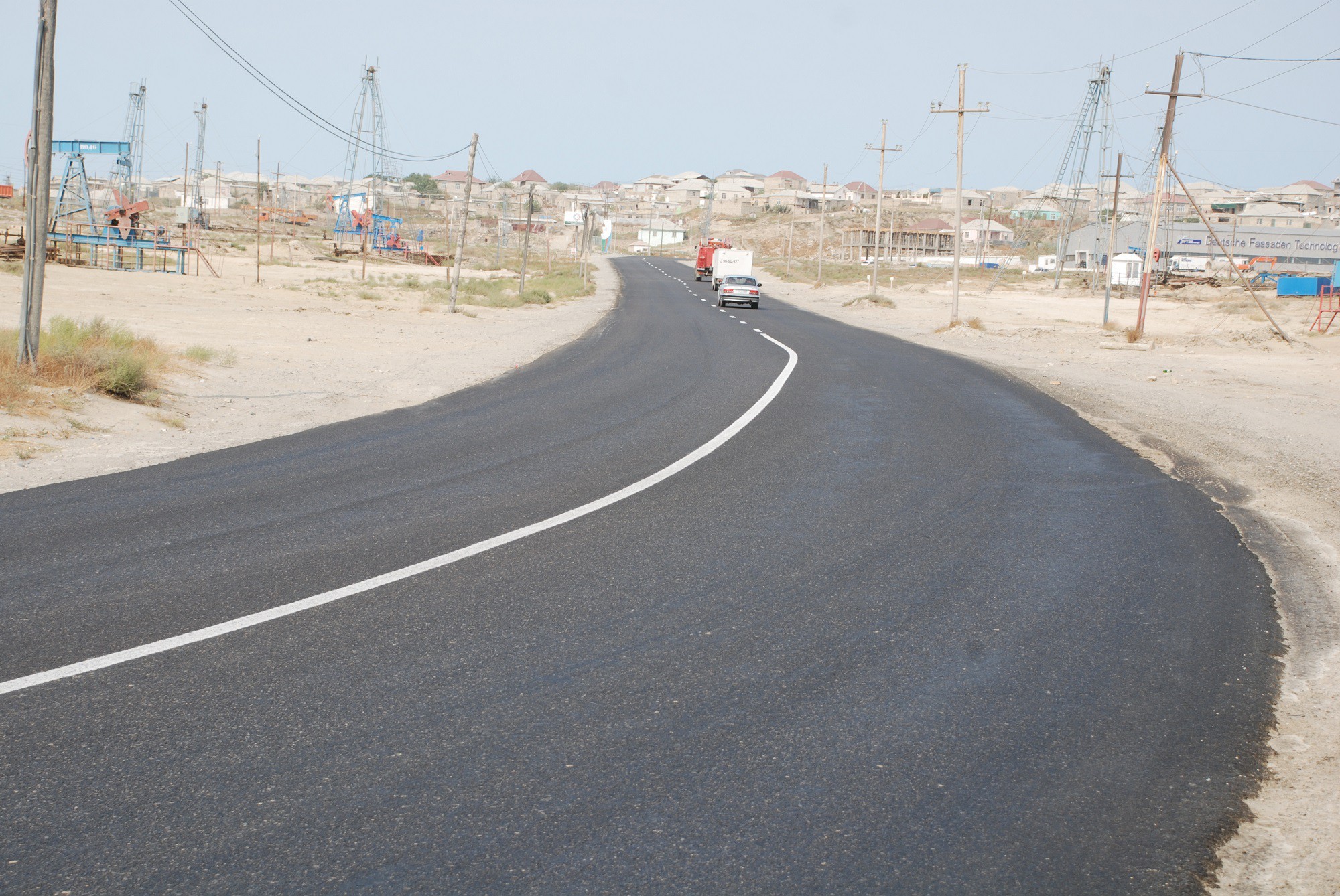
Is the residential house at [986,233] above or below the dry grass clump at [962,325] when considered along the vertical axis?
above

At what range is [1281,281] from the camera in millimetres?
56344

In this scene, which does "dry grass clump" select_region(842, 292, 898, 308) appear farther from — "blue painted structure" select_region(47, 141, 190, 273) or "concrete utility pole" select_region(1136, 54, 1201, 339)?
"blue painted structure" select_region(47, 141, 190, 273)

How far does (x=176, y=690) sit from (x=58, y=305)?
3019 centimetres

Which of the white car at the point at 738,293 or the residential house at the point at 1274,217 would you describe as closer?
the white car at the point at 738,293

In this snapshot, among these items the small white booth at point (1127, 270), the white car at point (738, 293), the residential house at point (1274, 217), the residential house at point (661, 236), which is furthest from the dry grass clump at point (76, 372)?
the residential house at point (661, 236)

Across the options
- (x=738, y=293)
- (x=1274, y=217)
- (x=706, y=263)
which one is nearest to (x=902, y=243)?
(x=1274, y=217)

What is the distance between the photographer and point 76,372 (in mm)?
12734

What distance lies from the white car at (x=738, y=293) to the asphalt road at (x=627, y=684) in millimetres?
37235

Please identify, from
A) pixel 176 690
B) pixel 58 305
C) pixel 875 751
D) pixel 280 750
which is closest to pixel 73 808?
pixel 280 750

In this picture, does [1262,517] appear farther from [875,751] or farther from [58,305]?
[58,305]

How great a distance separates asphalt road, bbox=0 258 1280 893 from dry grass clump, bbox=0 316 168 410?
155 inches

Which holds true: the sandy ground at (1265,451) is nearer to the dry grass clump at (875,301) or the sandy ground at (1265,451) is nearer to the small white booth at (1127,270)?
the dry grass clump at (875,301)

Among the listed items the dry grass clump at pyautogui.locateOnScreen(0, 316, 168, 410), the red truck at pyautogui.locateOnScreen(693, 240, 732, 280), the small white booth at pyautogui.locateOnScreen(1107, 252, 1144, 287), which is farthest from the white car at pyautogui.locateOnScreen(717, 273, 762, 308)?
the small white booth at pyautogui.locateOnScreen(1107, 252, 1144, 287)

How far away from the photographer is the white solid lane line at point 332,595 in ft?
16.2
